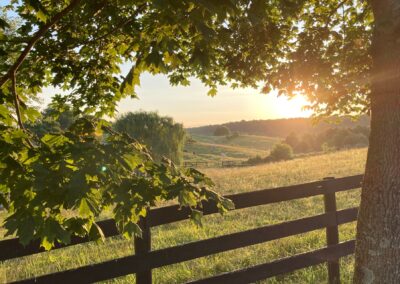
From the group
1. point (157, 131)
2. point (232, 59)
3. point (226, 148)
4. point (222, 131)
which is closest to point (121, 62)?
point (232, 59)

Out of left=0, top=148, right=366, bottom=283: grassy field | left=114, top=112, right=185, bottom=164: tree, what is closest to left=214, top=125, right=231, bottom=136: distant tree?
left=114, top=112, right=185, bottom=164: tree

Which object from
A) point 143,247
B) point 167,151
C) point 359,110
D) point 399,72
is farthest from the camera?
point 167,151

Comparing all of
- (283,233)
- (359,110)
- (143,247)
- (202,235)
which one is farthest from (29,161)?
(202,235)

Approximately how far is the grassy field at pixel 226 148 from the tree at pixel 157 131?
20.2 metres

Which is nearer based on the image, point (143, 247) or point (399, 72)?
point (399, 72)

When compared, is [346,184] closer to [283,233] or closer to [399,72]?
[283,233]

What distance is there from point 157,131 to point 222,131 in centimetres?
8764

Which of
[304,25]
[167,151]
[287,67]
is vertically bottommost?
[167,151]

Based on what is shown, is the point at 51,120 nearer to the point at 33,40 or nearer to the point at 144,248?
the point at 144,248

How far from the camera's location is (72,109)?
20.5 ft

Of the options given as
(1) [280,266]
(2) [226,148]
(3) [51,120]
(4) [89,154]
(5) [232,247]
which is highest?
(3) [51,120]

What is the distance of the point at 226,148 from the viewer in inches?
4486

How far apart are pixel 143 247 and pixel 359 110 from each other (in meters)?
6.61

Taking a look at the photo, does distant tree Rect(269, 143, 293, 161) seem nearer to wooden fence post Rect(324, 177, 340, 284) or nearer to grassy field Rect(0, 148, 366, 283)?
grassy field Rect(0, 148, 366, 283)
